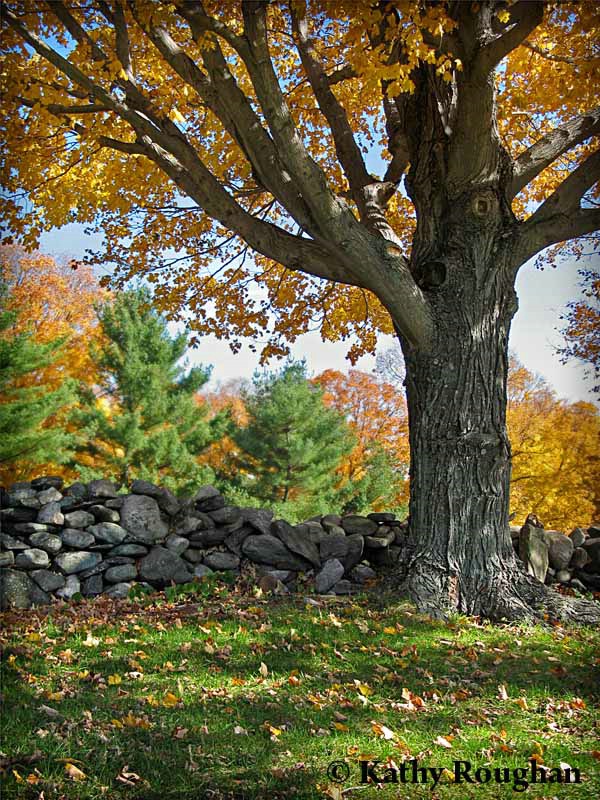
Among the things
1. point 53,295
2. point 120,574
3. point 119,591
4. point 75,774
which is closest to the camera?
point 75,774

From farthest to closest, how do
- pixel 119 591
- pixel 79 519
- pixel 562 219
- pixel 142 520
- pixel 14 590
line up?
pixel 142 520
pixel 79 519
pixel 119 591
pixel 14 590
pixel 562 219

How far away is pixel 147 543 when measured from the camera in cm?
688

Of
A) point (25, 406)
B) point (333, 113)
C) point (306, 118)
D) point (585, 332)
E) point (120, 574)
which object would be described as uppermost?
point (306, 118)

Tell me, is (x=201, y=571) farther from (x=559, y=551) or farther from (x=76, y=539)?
(x=559, y=551)

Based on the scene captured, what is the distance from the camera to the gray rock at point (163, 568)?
6.70m

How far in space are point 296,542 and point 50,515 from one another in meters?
2.59

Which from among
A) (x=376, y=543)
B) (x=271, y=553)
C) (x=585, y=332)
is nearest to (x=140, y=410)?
(x=271, y=553)

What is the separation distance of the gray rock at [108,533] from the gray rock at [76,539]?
6cm

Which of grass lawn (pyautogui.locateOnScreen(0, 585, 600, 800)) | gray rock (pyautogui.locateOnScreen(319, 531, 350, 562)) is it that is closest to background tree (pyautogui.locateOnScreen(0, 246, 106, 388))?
gray rock (pyautogui.locateOnScreen(319, 531, 350, 562))

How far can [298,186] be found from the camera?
5133mm

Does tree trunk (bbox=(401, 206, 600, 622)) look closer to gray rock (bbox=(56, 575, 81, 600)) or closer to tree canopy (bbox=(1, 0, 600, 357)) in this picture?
tree canopy (bbox=(1, 0, 600, 357))

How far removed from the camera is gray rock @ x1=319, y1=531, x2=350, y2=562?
704 centimetres

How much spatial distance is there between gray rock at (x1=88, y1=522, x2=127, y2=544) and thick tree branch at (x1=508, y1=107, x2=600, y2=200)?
5139mm

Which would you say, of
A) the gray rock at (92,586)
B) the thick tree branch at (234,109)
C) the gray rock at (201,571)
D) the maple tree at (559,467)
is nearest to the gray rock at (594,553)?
the gray rock at (201,571)
